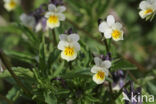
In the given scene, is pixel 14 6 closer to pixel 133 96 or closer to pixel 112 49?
pixel 112 49

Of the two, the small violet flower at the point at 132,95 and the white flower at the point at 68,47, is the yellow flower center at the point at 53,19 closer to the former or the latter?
the white flower at the point at 68,47

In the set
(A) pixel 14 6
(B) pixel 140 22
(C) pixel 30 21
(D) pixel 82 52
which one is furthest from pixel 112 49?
(B) pixel 140 22

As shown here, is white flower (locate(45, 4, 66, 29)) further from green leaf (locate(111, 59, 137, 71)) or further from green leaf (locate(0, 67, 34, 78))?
green leaf (locate(111, 59, 137, 71))

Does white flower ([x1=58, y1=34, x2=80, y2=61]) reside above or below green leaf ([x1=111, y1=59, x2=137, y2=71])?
above

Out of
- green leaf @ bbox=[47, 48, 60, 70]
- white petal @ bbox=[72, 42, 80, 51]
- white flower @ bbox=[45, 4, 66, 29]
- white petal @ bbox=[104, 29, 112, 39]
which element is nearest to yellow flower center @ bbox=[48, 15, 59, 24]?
white flower @ bbox=[45, 4, 66, 29]

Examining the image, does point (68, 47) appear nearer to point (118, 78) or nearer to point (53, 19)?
point (53, 19)

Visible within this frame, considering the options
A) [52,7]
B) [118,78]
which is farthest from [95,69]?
[52,7]
